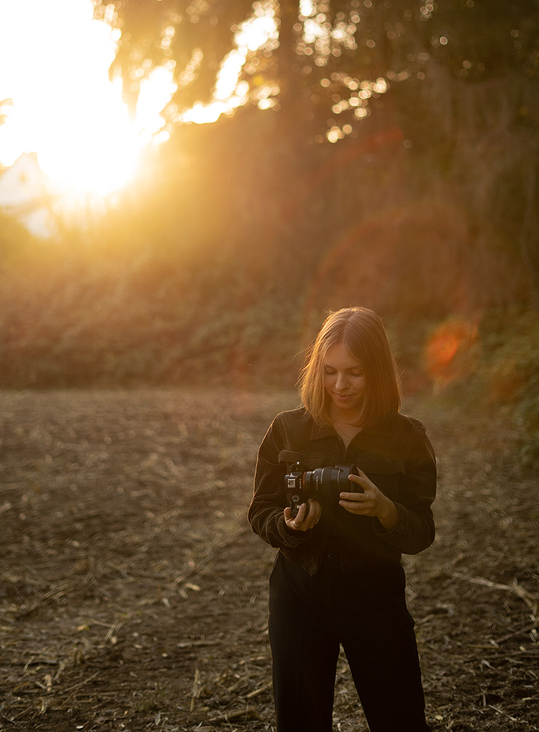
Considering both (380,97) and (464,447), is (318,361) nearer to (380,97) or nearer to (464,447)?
(464,447)

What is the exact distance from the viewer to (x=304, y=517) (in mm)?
1740

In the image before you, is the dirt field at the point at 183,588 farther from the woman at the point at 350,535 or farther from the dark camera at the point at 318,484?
the dark camera at the point at 318,484

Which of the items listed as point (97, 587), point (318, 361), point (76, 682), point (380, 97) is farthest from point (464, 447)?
point (380, 97)

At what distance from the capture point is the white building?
1795 cm

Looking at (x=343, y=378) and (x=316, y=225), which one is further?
(x=316, y=225)

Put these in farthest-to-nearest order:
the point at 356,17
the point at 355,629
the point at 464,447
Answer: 1. the point at 356,17
2. the point at 464,447
3. the point at 355,629

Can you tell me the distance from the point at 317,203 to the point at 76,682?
12114 millimetres

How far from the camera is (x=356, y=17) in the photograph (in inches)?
459

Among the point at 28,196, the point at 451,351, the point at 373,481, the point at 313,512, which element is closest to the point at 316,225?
the point at 451,351

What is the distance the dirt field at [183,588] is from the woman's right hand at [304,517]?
1.27 metres

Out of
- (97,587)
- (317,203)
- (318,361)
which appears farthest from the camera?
(317,203)

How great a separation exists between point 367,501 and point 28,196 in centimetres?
1921

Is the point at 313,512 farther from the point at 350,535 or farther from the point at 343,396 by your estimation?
the point at 343,396

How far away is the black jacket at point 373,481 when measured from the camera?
179 centimetres
